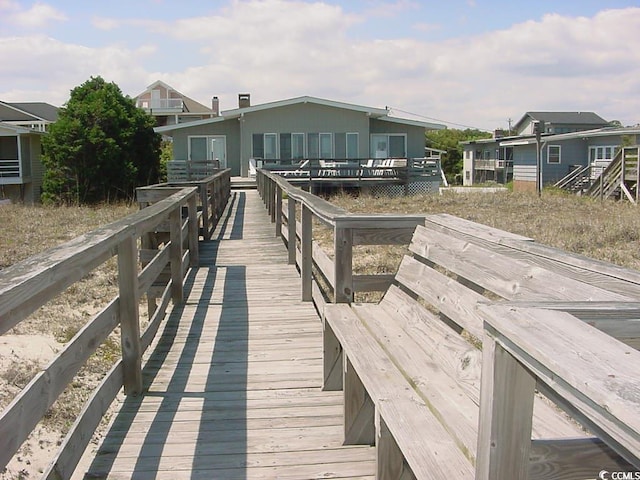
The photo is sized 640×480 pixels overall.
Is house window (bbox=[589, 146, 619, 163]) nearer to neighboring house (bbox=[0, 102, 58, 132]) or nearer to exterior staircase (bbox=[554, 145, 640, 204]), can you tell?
exterior staircase (bbox=[554, 145, 640, 204])

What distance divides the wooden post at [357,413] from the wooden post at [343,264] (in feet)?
3.67

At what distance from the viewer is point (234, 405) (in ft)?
13.0

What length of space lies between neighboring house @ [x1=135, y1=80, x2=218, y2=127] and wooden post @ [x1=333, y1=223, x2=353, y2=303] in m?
52.8

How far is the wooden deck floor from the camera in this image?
3211mm

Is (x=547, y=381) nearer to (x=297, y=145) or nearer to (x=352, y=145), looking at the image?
(x=297, y=145)

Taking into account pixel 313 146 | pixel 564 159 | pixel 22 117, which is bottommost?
pixel 564 159

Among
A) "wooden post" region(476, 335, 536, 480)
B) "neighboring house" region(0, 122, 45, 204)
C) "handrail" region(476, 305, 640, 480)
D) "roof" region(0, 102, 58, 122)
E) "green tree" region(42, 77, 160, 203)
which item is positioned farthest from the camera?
"roof" region(0, 102, 58, 122)

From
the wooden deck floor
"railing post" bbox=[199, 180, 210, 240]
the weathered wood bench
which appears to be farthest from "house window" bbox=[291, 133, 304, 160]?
the weathered wood bench

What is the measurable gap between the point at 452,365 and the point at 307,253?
3541 mm

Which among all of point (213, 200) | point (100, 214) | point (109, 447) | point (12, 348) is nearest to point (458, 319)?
point (109, 447)

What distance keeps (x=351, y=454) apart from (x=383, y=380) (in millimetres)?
595

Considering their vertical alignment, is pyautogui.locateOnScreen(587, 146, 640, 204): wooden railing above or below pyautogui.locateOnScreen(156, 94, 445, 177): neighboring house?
below

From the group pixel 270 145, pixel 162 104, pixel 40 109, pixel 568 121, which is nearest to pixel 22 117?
pixel 40 109

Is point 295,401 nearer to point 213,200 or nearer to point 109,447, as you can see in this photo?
point 109,447
